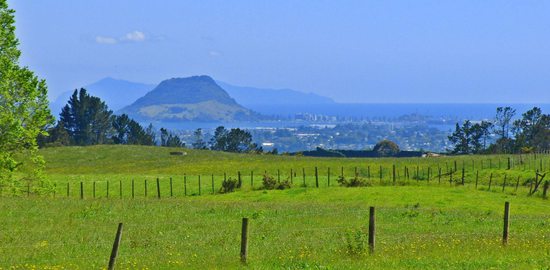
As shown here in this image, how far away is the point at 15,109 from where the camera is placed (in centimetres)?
4638

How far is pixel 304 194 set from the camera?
6162 cm

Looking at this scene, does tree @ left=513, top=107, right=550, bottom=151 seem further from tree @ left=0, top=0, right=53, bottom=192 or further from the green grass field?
tree @ left=0, top=0, right=53, bottom=192

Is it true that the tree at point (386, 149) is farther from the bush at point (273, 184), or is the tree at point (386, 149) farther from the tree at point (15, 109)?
the tree at point (15, 109)

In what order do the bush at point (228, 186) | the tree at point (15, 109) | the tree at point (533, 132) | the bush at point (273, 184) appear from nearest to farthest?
the tree at point (15, 109)
the bush at point (273, 184)
the bush at point (228, 186)
the tree at point (533, 132)

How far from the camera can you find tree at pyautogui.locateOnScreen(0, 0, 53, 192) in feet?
149

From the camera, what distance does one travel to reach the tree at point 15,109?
149 ft

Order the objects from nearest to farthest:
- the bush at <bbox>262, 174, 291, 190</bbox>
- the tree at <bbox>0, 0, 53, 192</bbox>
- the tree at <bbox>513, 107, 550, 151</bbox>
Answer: the tree at <bbox>0, 0, 53, 192</bbox> → the bush at <bbox>262, 174, 291, 190</bbox> → the tree at <bbox>513, 107, 550, 151</bbox>

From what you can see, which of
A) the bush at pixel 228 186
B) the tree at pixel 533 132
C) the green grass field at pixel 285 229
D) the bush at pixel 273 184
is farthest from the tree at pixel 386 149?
the bush at pixel 273 184

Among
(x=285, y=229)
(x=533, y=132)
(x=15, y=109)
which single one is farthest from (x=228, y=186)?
(x=533, y=132)

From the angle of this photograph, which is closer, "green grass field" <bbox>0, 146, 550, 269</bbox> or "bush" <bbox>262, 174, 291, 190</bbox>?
"green grass field" <bbox>0, 146, 550, 269</bbox>

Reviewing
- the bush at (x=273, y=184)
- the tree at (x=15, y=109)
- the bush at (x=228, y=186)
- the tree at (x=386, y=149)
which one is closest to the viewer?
the tree at (x=15, y=109)

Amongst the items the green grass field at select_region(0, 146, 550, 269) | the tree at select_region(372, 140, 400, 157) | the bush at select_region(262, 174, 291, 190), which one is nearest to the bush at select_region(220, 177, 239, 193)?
the green grass field at select_region(0, 146, 550, 269)

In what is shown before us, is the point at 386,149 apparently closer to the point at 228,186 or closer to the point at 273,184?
the point at 273,184

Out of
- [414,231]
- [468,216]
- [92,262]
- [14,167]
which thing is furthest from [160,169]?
[92,262]
